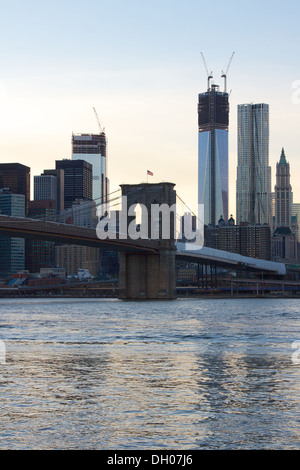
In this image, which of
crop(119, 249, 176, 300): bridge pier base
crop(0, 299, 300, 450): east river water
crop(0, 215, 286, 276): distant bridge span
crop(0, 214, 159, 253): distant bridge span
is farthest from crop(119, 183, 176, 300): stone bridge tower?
crop(0, 299, 300, 450): east river water

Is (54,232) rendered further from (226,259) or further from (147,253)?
(226,259)

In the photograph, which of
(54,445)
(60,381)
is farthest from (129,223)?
(54,445)

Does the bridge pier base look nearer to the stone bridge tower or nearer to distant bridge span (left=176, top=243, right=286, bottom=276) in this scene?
the stone bridge tower

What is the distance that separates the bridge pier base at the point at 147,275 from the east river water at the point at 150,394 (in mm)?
66681

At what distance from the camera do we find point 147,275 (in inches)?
3917

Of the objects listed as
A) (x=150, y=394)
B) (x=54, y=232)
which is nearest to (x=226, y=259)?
(x=54, y=232)

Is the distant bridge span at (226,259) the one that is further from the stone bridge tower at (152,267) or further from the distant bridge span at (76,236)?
the stone bridge tower at (152,267)

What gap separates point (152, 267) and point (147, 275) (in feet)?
4.30

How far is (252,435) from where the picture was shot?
43.0 feet

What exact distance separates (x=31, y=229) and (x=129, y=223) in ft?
129

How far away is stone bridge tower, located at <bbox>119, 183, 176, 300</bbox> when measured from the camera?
98.2m

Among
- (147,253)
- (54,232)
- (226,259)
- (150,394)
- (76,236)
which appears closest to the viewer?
(150,394)

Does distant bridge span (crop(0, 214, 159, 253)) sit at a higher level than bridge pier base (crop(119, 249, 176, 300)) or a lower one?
higher
